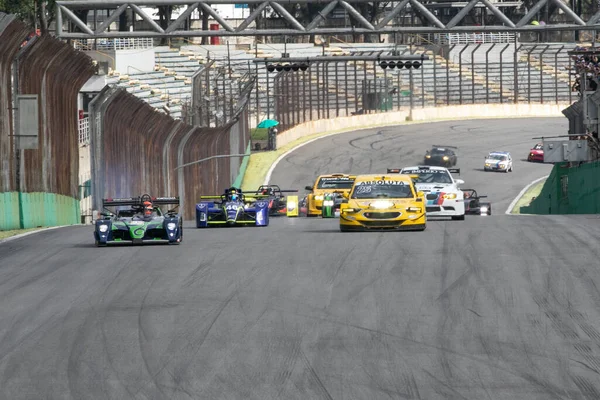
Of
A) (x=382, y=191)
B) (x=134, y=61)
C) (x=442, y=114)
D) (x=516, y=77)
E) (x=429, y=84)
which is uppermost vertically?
(x=134, y=61)

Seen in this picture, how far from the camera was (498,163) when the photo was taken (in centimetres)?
6406

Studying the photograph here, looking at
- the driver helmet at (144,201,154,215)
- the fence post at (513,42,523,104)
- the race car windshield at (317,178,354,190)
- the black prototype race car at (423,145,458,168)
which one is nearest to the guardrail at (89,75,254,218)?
the race car windshield at (317,178,354,190)

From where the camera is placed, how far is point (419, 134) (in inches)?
3078

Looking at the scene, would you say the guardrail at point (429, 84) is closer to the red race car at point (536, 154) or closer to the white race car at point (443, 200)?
the red race car at point (536, 154)

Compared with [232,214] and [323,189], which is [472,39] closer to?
[323,189]

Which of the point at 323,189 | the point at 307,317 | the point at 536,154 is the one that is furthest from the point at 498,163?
the point at 307,317

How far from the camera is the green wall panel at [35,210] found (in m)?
23.4

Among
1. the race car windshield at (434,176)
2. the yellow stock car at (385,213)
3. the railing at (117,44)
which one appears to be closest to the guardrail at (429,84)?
the railing at (117,44)

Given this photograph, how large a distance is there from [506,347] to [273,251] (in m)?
7.67

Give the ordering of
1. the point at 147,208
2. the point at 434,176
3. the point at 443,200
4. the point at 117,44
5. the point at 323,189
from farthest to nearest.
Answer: the point at 117,44 → the point at 323,189 → the point at 434,176 → the point at 443,200 → the point at 147,208

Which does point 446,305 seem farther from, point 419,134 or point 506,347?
point 419,134

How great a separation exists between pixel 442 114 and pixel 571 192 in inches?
1857

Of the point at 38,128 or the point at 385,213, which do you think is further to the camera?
the point at 38,128

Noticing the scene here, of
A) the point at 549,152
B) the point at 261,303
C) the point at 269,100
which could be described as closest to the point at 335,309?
the point at 261,303
